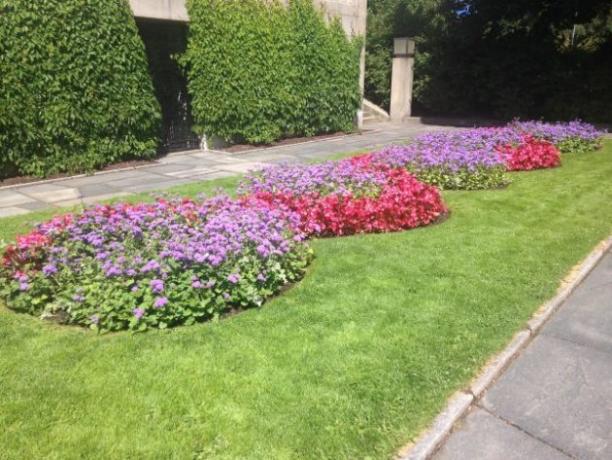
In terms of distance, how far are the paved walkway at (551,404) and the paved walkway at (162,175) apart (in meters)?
6.46

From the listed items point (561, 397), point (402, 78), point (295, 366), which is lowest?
point (561, 397)

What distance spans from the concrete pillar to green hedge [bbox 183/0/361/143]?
4.72 metres

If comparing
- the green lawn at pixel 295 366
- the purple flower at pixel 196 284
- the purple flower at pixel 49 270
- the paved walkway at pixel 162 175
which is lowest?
the green lawn at pixel 295 366

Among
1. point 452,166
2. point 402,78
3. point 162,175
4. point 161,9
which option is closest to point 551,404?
point 452,166

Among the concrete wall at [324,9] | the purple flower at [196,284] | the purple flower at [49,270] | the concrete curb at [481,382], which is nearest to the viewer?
the concrete curb at [481,382]

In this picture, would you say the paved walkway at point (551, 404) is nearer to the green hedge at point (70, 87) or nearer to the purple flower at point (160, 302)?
the purple flower at point (160, 302)

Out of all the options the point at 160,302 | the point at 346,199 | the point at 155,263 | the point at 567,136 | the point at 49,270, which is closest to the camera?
the point at 160,302

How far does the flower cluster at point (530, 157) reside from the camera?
976cm

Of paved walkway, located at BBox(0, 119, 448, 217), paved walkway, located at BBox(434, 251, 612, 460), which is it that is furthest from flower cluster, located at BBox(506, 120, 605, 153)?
paved walkway, located at BBox(434, 251, 612, 460)

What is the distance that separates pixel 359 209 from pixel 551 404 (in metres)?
3.41

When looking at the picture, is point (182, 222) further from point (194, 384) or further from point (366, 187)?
point (366, 187)

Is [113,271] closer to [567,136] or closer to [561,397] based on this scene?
[561,397]

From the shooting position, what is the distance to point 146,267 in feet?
12.7

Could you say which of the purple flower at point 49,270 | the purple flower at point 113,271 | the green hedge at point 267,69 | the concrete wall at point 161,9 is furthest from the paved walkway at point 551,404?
the concrete wall at point 161,9
